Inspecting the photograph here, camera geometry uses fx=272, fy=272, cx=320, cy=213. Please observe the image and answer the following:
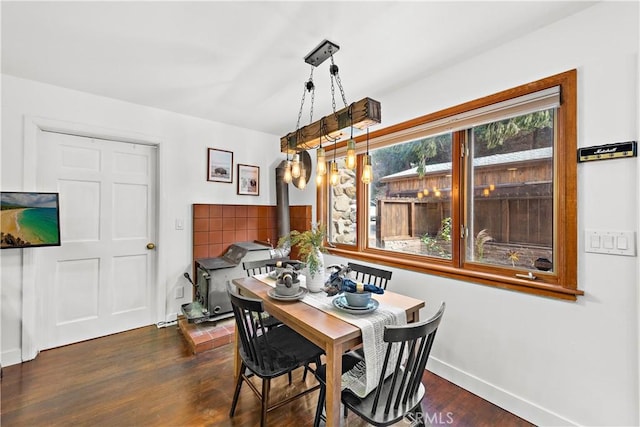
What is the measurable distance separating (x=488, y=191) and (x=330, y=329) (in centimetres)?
154

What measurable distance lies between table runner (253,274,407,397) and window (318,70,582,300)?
0.82m

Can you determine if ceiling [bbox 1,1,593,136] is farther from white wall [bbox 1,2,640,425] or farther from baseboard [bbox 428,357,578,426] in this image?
baseboard [bbox 428,357,578,426]

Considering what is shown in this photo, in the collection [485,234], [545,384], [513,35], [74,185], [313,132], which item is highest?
[513,35]

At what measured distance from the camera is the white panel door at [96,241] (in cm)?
249

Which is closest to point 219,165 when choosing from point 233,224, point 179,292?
point 233,224

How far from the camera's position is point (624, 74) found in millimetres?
1379

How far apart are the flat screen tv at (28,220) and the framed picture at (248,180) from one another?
1.74m

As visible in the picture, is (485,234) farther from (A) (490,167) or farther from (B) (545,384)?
(B) (545,384)

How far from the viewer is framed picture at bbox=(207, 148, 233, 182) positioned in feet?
10.6

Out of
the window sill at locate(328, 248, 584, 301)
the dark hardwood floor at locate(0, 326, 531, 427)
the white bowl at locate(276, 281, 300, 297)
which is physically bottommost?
the dark hardwood floor at locate(0, 326, 531, 427)

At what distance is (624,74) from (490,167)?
764mm

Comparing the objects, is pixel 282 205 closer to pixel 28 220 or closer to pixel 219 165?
pixel 219 165

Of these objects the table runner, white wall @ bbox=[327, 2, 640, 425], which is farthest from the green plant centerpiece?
white wall @ bbox=[327, 2, 640, 425]

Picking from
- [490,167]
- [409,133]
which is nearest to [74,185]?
[409,133]
